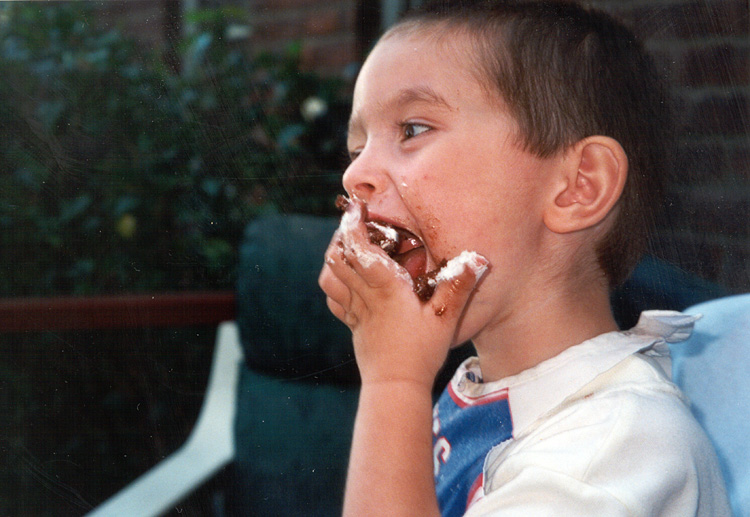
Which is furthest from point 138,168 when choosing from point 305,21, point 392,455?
point 392,455

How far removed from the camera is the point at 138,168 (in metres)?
0.90

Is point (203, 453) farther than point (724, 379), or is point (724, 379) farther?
point (203, 453)

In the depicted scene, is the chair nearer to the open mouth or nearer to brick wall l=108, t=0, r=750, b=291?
the open mouth

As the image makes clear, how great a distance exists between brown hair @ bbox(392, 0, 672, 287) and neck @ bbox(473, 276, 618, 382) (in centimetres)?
7

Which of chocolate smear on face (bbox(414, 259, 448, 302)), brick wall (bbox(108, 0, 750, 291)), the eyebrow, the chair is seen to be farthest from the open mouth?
the chair

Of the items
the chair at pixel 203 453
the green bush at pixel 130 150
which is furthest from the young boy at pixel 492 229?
the chair at pixel 203 453

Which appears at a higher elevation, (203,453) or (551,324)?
(551,324)

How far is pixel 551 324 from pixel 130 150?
→ 535 mm

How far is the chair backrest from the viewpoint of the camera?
0.63m

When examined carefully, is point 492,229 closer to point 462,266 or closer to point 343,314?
point 462,266

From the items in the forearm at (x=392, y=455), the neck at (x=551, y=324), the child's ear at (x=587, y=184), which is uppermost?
the child's ear at (x=587, y=184)

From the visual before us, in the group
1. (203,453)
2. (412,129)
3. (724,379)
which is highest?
(412,129)

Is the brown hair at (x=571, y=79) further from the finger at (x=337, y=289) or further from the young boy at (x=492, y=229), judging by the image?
the finger at (x=337, y=289)

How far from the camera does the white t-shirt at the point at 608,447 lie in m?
0.51
